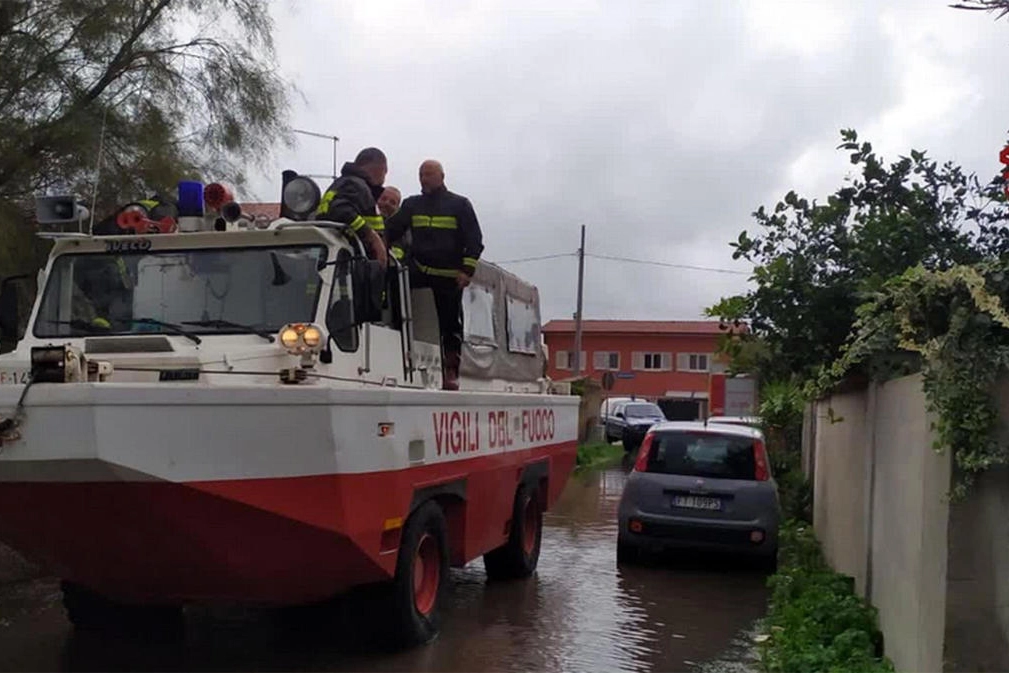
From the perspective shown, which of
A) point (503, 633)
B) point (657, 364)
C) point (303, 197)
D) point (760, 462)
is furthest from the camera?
point (657, 364)

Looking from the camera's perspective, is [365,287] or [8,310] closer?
[365,287]

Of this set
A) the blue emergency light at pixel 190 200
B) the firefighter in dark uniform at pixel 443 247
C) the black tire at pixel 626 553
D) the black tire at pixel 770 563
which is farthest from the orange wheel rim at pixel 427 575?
the black tire at pixel 770 563

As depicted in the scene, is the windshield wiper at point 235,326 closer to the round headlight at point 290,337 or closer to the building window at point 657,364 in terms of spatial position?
the round headlight at point 290,337

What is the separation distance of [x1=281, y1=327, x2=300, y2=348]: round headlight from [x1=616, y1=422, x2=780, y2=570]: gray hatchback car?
19.5ft

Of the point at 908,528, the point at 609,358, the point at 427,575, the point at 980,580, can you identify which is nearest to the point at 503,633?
the point at 427,575

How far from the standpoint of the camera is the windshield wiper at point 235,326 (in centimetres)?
723

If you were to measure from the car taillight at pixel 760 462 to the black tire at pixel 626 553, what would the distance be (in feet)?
4.69

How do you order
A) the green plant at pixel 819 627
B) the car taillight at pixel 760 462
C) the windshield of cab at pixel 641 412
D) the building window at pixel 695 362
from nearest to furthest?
the green plant at pixel 819 627 < the car taillight at pixel 760 462 < the windshield of cab at pixel 641 412 < the building window at pixel 695 362

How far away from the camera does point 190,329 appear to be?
7332 mm

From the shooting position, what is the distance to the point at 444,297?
914 centimetres

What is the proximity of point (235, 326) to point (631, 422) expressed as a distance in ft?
96.7

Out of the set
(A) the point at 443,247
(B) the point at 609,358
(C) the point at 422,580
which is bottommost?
(C) the point at 422,580

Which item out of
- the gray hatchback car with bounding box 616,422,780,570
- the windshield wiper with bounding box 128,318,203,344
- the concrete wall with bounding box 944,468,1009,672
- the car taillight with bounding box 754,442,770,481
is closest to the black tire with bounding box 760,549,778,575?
the gray hatchback car with bounding box 616,422,780,570

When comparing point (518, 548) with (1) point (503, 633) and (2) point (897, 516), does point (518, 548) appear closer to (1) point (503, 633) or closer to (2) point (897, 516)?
(1) point (503, 633)
